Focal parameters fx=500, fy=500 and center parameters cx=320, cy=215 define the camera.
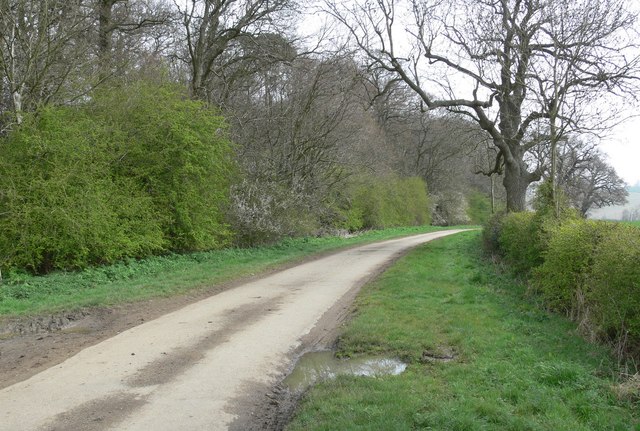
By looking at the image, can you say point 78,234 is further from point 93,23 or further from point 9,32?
point 93,23

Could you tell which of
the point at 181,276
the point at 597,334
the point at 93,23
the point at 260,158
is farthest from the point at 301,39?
the point at 597,334

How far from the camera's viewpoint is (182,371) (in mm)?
6148

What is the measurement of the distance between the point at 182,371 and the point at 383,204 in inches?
1450

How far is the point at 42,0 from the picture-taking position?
13.1 m

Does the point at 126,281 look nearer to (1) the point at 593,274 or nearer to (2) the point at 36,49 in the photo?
(2) the point at 36,49

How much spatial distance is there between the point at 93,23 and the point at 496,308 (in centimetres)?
1587

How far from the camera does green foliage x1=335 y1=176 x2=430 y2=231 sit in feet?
116

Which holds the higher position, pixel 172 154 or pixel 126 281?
pixel 172 154

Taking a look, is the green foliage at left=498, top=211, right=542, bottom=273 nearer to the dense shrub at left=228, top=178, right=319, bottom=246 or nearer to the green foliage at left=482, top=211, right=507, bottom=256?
the green foliage at left=482, top=211, right=507, bottom=256

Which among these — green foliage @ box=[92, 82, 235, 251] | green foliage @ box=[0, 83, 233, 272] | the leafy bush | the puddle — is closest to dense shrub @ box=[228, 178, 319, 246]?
green foliage @ box=[0, 83, 233, 272]

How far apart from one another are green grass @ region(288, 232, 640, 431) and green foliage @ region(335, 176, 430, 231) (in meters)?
23.7

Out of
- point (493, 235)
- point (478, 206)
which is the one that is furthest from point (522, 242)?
point (478, 206)

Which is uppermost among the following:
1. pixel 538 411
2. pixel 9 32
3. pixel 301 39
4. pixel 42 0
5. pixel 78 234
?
pixel 301 39

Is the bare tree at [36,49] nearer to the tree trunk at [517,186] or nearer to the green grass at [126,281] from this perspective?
the green grass at [126,281]
